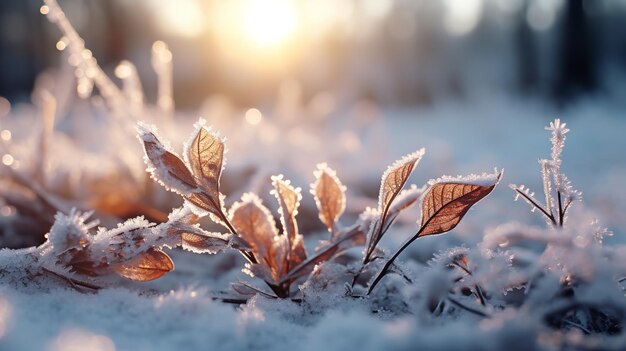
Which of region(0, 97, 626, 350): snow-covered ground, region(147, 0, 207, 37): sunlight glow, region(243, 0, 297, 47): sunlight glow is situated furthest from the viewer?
region(147, 0, 207, 37): sunlight glow

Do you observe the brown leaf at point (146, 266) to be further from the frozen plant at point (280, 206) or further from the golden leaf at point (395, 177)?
the golden leaf at point (395, 177)

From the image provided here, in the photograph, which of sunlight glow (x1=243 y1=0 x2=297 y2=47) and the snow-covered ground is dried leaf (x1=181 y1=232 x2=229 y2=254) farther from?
sunlight glow (x1=243 y1=0 x2=297 y2=47)

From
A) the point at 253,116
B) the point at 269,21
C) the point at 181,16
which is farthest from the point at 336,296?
the point at 181,16

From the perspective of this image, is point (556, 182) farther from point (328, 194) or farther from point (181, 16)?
point (181, 16)

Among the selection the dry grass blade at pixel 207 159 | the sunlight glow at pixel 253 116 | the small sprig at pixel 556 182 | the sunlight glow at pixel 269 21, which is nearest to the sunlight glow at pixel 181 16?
the sunlight glow at pixel 269 21

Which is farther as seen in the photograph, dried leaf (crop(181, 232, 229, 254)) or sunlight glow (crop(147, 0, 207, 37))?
sunlight glow (crop(147, 0, 207, 37))

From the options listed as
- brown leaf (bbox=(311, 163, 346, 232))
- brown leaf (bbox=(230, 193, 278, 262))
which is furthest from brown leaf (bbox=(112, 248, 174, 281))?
brown leaf (bbox=(311, 163, 346, 232))
